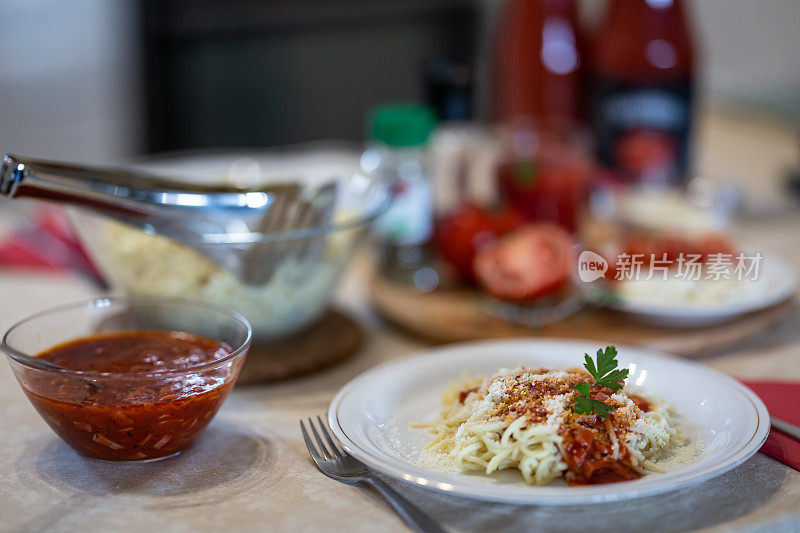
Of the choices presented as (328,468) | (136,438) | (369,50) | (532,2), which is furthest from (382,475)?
(369,50)

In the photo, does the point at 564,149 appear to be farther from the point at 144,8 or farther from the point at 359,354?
the point at 144,8

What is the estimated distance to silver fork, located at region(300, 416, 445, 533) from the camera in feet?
2.65

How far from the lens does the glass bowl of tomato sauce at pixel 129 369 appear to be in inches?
34.8

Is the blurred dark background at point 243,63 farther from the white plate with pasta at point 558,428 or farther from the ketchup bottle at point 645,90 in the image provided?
the white plate with pasta at point 558,428

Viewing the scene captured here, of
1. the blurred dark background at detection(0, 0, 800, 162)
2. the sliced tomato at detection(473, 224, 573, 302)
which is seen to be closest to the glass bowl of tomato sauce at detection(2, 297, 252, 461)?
the sliced tomato at detection(473, 224, 573, 302)

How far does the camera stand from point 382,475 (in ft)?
2.96

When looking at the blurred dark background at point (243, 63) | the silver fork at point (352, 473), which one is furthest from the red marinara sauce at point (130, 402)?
the blurred dark background at point (243, 63)

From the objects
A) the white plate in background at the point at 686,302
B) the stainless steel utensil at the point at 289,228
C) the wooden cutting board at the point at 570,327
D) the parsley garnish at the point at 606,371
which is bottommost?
the wooden cutting board at the point at 570,327

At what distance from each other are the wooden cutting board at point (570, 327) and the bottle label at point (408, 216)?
0.45 ft

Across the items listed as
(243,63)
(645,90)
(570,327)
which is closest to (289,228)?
(570,327)

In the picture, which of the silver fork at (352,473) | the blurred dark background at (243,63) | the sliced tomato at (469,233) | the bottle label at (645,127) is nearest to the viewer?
the silver fork at (352,473)

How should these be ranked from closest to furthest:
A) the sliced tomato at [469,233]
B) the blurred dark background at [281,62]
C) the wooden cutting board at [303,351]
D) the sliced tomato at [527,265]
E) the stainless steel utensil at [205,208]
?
the stainless steel utensil at [205,208], the wooden cutting board at [303,351], the sliced tomato at [527,265], the sliced tomato at [469,233], the blurred dark background at [281,62]

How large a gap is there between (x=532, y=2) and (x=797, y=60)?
5.46 ft

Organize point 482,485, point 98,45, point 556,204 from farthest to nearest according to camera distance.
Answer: point 98,45 < point 556,204 < point 482,485
